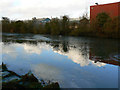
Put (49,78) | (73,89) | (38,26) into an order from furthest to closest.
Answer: (38,26) < (49,78) < (73,89)

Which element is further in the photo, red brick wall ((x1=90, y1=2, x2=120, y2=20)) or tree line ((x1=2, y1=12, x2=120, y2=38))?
red brick wall ((x1=90, y1=2, x2=120, y2=20))

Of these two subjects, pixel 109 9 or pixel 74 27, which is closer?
pixel 109 9

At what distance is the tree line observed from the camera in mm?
23797

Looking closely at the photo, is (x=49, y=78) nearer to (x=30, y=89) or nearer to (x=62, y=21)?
(x=30, y=89)

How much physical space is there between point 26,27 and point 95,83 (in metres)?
44.5

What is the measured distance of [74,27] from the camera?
109ft

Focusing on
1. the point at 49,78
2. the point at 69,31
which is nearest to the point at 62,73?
the point at 49,78

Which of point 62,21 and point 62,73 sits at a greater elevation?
point 62,21

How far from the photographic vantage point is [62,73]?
225 inches

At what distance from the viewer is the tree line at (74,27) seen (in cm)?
2380

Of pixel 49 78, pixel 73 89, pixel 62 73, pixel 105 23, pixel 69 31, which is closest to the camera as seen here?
pixel 73 89

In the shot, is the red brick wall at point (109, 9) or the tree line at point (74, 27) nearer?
the tree line at point (74, 27)

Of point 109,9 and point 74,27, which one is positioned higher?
point 109,9

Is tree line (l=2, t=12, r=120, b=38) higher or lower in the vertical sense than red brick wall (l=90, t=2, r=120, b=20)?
lower
